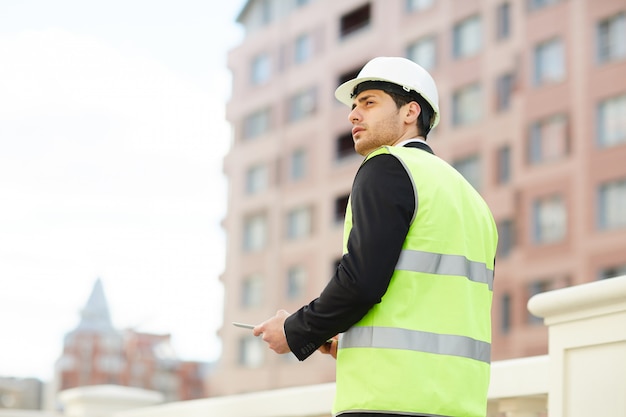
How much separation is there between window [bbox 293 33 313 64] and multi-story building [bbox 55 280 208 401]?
3832cm

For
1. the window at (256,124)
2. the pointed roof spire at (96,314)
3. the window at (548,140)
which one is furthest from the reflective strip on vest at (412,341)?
the pointed roof spire at (96,314)

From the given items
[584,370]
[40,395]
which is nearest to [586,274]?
[584,370]

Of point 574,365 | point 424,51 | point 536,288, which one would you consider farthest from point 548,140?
point 574,365

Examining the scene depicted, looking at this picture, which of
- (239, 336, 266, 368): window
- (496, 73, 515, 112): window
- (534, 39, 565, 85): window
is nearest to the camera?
(534, 39, 565, 85): window

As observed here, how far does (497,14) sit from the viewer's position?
35.1 m

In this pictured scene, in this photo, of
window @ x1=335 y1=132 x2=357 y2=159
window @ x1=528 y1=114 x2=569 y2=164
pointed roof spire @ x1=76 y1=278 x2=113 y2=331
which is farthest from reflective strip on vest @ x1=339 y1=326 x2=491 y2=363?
pointed roof spire @ x1=76 y1=278 x2=113 y2=331

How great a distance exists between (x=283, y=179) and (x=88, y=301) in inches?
2074

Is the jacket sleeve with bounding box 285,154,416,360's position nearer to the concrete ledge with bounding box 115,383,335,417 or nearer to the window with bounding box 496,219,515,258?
the concrete ledge with bounding box 115,383,335,417

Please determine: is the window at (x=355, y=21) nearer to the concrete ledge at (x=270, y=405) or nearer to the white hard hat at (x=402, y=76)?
the concrete ledge at (x=270, y=405)

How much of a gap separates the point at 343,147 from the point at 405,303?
39.8 m

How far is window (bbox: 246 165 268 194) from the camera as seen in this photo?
4597cm

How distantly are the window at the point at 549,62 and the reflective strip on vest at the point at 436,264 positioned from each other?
98.7 ft

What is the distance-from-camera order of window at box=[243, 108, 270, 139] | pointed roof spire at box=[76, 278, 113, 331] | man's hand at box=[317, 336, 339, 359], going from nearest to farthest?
man's hand at box=[317, 336, 339, 359] → window at box=[243, 108, 270, 139] → pointed roof spire at box=[76, 278, 113, 331]

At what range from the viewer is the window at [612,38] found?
30656 millimetres
